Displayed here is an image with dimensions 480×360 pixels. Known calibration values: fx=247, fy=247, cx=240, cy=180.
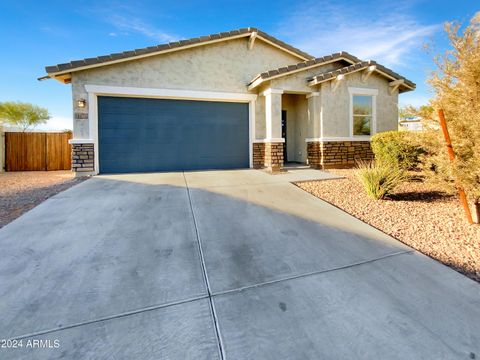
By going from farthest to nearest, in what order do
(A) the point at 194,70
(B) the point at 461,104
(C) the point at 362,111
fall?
1. (C) the point at 362,111
2. (A) the point at 194,70
3. (B) the point at 461,104

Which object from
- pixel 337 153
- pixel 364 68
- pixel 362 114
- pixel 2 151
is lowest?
pixel 337 153

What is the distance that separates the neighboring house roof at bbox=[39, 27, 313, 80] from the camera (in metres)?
7.98

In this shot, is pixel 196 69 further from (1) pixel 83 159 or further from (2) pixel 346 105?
(2) pixel 346 105

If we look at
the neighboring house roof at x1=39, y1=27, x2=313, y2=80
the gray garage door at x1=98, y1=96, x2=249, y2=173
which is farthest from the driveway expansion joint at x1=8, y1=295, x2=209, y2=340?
the neighboring house roof at x1=39, y1=27, x2=313, y2=80

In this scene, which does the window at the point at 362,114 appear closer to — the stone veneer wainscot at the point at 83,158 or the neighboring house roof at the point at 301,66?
the neighboring house roof at the point at 301,66

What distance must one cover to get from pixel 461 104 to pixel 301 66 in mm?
6264

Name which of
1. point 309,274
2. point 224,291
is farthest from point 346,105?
point 224,291

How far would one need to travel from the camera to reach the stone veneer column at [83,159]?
27.6 ft

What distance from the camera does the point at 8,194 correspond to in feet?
20.1

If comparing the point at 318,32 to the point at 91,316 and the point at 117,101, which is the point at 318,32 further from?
the point at 91,316

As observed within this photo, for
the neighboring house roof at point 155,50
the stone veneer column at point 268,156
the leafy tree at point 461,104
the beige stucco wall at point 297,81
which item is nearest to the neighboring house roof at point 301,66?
the beige stucco wall at point 297,81

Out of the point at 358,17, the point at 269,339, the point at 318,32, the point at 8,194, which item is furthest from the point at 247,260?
the point at 318,32

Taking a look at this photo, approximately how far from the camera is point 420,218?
14.8ft

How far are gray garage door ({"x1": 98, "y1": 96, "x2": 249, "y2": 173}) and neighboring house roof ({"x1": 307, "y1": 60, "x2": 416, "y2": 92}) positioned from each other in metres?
2.97
